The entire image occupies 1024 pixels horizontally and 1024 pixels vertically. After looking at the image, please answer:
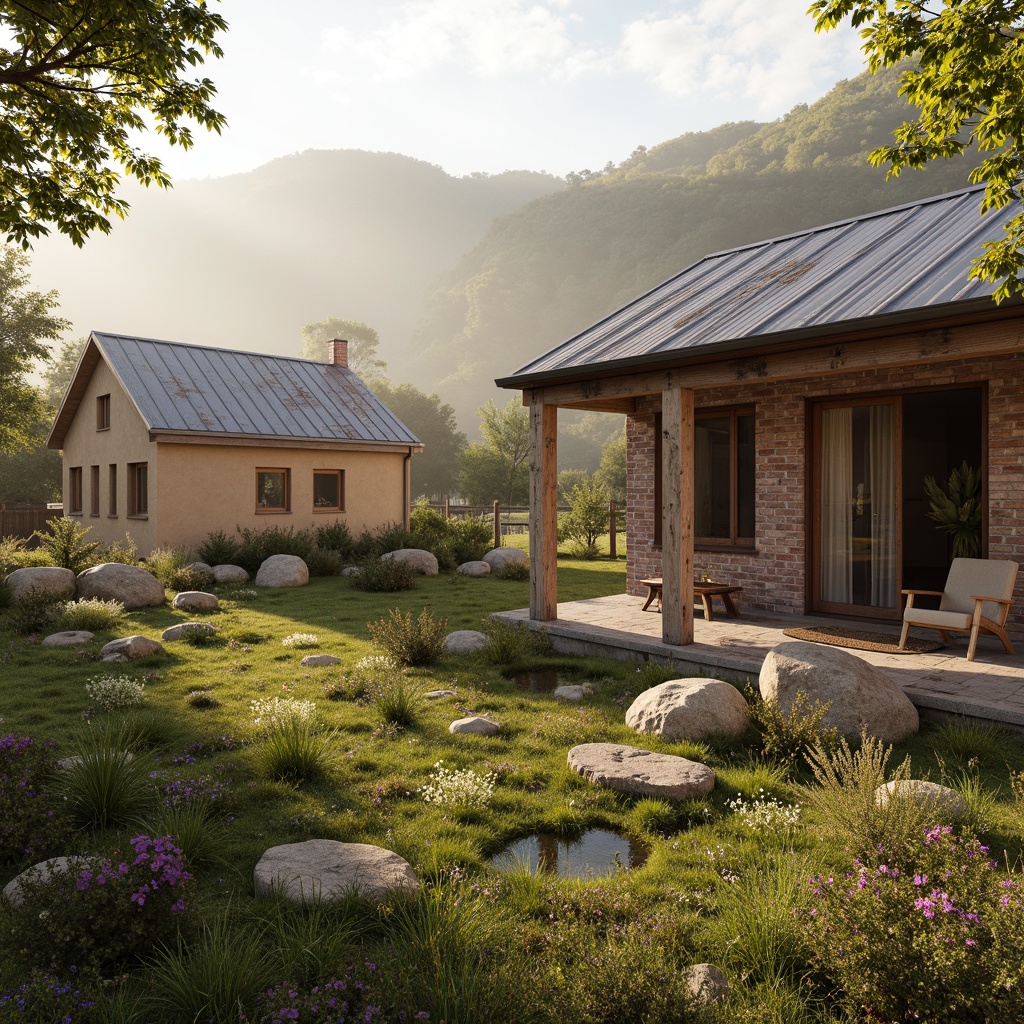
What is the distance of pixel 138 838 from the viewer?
349 centimetres

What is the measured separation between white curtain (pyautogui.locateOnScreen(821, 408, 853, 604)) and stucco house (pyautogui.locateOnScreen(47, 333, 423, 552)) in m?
13.1

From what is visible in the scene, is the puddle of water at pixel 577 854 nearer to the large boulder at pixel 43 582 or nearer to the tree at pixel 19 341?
the large boulder at pixel 43 582

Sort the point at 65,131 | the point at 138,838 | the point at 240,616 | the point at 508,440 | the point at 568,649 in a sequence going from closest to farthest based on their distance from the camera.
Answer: the point at 138,838 < the point at 65,131 < the point at 568,649 < the point at 240,616 < the point at 508,440

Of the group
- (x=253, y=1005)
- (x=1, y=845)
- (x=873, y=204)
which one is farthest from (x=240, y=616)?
(x=873, y=204)

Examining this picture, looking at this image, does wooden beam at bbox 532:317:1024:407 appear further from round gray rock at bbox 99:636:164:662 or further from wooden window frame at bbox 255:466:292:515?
wooden window frame at bbox 255:466:292:515

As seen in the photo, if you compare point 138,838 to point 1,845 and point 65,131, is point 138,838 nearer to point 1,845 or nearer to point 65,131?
point 1,845

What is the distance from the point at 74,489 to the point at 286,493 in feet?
26.1

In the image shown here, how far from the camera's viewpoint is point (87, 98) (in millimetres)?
7656

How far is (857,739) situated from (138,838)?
187 inches

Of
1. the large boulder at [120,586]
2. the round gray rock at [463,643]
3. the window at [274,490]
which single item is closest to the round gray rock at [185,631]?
the large boulder at [120,586]

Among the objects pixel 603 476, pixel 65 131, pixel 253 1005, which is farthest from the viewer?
pixel 603 476

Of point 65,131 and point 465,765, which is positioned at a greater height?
point 65,131

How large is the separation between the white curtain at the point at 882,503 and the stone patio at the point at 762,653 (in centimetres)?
52

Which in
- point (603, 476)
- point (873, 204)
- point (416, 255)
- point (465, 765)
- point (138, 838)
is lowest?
point (465, 765)
